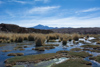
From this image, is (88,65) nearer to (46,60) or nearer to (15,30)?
(46,60)

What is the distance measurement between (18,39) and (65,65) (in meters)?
16.6

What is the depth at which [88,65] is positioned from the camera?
308 inches

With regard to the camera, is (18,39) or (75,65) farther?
(18,39)

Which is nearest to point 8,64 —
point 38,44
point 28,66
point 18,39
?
point 28,66

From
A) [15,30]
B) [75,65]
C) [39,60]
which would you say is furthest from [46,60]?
[15,30]

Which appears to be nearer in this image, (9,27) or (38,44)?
(38,44)

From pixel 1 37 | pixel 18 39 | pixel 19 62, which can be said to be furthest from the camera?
pixel 1 37

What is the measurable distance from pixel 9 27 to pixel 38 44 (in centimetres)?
3682

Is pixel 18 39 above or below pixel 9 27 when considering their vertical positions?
below

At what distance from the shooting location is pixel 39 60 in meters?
8.90

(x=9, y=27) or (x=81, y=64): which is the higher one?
(x=9, y=27)

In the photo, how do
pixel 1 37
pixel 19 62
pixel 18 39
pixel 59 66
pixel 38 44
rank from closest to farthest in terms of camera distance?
pixel 59 66 < pixel 19 62 < pixel 38 44 < pixel 18 39 < pixel 1 37

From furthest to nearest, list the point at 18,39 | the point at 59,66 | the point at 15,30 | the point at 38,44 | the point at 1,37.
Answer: the point at 15,30, the point at 1,37, the point at 18,39, the point at 38,44, the point at 59,66

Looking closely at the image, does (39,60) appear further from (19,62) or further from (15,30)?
(15,30)
